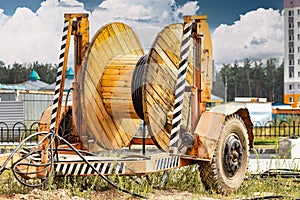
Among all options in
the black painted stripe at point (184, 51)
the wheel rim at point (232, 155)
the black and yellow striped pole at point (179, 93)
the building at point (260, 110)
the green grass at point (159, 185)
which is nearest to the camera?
the green grass at point (159, 185)

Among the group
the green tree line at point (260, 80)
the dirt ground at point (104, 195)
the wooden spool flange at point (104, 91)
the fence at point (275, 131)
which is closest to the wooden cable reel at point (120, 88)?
the wooden spool flange at point (104, 91)

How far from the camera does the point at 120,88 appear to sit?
7.34 metres

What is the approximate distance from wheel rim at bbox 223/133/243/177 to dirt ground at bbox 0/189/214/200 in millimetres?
545

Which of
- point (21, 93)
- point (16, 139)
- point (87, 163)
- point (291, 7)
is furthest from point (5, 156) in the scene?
point (291, 7)

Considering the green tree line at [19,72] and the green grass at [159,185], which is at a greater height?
the green tree line at [19,72]

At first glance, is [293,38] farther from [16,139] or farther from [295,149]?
[295,149]

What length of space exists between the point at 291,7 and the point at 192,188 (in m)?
29.0

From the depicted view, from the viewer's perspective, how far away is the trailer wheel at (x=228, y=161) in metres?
6.74

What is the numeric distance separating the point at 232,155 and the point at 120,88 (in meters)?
1.56

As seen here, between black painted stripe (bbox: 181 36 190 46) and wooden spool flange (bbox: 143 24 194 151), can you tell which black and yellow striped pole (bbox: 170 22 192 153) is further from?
wooden spool flange (bbox: 143 24 194 151)

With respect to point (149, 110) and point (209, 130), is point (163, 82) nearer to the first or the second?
point (149, 110)

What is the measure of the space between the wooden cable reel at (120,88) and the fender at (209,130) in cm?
24

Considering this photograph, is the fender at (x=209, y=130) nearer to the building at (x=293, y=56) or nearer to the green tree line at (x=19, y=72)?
the building at (x=293, y=56)

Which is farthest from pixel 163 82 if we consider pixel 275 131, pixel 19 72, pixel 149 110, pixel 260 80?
pixel 19 72
